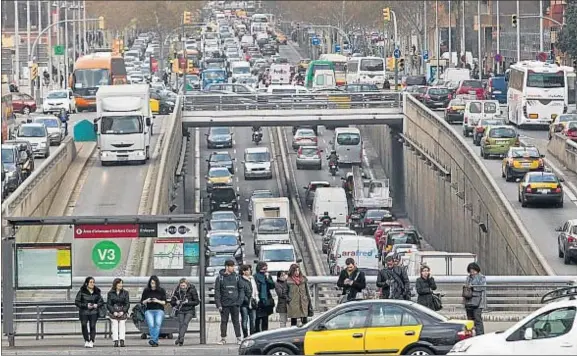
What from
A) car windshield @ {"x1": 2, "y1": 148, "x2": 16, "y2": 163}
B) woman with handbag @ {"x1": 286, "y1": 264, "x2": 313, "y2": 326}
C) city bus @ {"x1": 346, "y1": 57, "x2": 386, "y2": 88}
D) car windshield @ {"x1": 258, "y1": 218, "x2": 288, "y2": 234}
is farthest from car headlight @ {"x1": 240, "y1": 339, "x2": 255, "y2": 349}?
city bus @ {"x1": 346, "y1": 57, "x2": 386, "y2": 88}

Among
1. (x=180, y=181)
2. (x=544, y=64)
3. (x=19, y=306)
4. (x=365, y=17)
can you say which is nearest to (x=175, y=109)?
(x=180, y=181)

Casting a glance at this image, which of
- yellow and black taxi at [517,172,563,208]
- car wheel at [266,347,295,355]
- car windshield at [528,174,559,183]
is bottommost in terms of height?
yellow and black taxi at [517,172,563,208]

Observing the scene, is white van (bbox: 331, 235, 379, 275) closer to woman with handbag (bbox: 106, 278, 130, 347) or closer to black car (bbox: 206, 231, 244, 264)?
black car (bbox: 206, 231, 244, 264)

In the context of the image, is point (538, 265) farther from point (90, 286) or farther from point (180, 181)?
point (180, 181)

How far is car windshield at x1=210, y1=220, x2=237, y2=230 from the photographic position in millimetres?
70312

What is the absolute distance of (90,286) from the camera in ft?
96.4

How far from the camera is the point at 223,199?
83.8m

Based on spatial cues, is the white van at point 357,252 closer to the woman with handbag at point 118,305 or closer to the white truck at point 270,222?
the white truck at point 270,222

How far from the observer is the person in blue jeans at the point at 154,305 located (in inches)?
1151

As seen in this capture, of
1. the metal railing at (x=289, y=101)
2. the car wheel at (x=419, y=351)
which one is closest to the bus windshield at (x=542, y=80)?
the metal railing at (x=289, y=101)

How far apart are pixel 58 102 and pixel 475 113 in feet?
86.7

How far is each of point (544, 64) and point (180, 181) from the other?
2064 centimetres

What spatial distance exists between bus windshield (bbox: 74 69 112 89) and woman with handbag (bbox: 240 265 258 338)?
69.0m

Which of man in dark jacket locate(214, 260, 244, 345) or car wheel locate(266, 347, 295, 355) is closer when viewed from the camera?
car wheel locate(266, 347, 295, 355)
